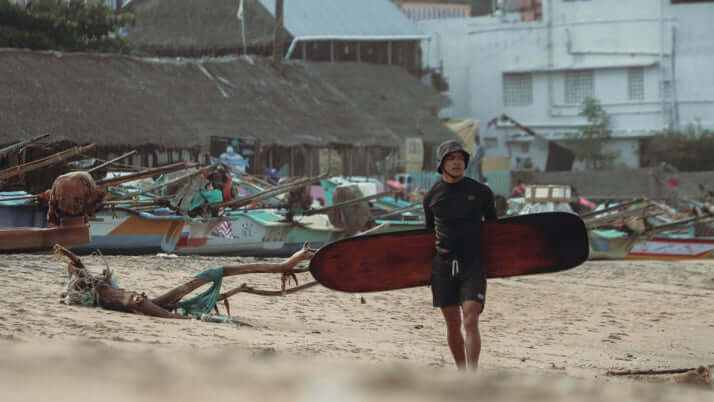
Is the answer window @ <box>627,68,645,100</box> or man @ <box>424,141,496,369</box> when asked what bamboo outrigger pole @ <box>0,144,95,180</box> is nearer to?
man @ <box>424,141,496,369</box>

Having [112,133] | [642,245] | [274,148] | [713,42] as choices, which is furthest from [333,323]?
[713,42]

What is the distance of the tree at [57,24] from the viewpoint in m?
25.9

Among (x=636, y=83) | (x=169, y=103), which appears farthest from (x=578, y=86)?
(x=169, y=103)

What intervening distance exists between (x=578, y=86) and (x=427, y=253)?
4006cm

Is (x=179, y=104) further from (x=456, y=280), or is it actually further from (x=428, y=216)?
(x=456, y=280)

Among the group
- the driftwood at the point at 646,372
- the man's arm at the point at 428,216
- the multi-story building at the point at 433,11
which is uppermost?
the multi-story building at the point at 433,11

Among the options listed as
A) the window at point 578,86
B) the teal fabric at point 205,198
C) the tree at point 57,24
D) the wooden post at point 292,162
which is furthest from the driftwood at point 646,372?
the window at point 578,86

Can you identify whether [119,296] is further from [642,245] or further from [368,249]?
[642,245]

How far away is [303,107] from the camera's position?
32.1 m

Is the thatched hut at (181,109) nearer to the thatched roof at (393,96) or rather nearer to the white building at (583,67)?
the thatched roof at (393,96)

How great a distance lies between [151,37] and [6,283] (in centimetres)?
3127

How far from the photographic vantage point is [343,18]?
4234cm

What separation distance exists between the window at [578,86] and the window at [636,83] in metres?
1.76

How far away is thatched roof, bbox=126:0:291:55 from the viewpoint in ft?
125
